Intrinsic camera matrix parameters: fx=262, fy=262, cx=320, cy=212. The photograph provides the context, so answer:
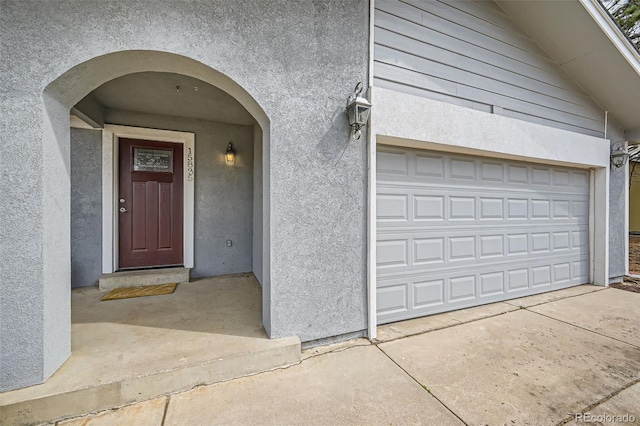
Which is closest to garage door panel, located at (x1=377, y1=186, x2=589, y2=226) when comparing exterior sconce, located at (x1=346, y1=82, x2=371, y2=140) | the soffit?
exterior sconce, located at (x1=346, y1=82, x2=371, y2=140)

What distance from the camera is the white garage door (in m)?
3.00

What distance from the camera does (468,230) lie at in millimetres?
3463

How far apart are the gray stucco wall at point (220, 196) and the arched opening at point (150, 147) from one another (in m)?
0.02

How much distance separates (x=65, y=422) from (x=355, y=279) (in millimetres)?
2224

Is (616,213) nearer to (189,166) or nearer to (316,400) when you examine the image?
(316,400)

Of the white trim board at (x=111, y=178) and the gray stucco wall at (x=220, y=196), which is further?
the gray stucco wall at (x=220, y=196)

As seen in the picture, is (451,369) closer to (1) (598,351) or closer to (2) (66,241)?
(1) (598,351)

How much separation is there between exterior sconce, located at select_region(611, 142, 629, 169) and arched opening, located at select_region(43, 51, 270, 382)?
5917mm

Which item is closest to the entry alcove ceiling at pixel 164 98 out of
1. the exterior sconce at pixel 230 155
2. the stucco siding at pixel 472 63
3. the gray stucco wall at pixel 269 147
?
the exterior sconce at pixel 230 155

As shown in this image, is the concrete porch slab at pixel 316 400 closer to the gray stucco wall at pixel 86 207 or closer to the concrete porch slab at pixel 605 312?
the concrete porch slab at pixel 605 312

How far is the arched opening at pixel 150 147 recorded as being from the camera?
73.8 inches

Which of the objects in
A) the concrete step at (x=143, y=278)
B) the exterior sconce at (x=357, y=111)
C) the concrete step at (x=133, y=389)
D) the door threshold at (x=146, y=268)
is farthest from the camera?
the door threshold at (x=146, y=268)

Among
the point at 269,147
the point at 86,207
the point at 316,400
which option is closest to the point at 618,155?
the point at 269,147

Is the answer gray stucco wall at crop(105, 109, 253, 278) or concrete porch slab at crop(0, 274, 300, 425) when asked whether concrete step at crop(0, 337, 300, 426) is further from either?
gray stucco wall at crop(105, 109, 253, 278)
